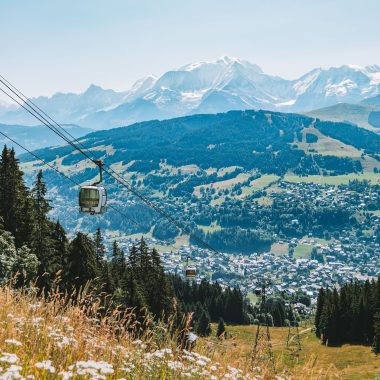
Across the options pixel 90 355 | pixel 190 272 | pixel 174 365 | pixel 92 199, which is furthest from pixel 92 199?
pixel 190 272

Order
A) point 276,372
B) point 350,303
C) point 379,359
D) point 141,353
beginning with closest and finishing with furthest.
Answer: point 141,353 < point 276,372 < point 379,359 < point 350,303

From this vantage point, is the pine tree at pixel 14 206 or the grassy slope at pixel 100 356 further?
the pine tree at pixel 14 206

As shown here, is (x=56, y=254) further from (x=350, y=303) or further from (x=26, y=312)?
(x=350, y=303)

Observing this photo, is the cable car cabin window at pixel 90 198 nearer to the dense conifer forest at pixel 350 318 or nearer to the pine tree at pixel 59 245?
the pine tree at pixel 59 245

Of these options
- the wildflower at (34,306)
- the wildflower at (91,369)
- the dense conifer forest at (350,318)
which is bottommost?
the dense conifer forest at (350,318)

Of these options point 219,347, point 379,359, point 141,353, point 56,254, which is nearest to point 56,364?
point 141,353

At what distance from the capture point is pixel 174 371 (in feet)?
24.0

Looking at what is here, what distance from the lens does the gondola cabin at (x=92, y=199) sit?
24.9 meters

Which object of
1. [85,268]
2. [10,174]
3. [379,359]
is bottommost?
[379,359]

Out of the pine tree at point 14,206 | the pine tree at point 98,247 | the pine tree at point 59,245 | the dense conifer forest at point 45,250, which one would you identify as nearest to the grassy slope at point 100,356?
the dense conifer forest at point 45,250

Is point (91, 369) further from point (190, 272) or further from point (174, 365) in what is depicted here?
point (190, 272)

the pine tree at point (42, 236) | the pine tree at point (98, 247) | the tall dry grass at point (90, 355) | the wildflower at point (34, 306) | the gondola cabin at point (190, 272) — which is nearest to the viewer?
the tall dry grass at point (90, 355)

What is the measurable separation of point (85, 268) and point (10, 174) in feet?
50.5

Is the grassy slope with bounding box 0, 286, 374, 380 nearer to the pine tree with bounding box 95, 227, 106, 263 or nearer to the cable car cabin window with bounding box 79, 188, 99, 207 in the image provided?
the cable car cabin window with bounding box 79, 188, 99, 207
